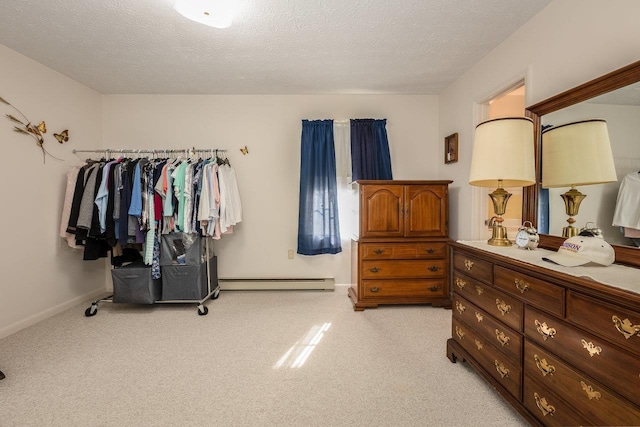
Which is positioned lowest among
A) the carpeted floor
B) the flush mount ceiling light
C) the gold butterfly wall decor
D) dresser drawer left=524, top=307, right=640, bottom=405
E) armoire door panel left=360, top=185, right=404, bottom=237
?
the carpeted floor

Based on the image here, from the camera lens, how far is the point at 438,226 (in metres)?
2.88

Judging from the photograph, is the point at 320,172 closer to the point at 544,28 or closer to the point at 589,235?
the point at 544,28

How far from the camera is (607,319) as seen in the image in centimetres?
96

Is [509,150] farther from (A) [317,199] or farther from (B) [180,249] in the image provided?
(B) [180,249]

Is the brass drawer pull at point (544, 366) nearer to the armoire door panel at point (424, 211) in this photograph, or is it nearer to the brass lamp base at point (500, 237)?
the brass lamp base at point (500, 237)

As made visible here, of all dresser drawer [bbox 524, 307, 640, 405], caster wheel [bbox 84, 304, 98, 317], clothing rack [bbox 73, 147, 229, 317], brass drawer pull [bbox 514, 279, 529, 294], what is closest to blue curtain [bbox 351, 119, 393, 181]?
clothing rack [bbox 73, 147, 229, 317]

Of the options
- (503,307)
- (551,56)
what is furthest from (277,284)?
(551,56)

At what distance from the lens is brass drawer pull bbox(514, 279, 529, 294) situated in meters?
1.30

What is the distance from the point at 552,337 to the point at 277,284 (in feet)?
8.99

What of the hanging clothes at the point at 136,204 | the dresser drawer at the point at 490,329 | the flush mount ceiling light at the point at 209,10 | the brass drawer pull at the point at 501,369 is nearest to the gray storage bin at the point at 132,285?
the hanging clothes at the point at 136,204

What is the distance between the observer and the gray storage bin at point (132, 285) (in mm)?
2729

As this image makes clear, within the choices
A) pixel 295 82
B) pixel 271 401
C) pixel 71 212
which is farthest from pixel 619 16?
pixel 71 212

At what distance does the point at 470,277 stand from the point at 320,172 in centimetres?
209

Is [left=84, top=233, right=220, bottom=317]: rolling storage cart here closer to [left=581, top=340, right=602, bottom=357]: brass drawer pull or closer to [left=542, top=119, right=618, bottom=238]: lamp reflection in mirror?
[left=581, top=340, right=602, bottom=357]: brass drawer pull
